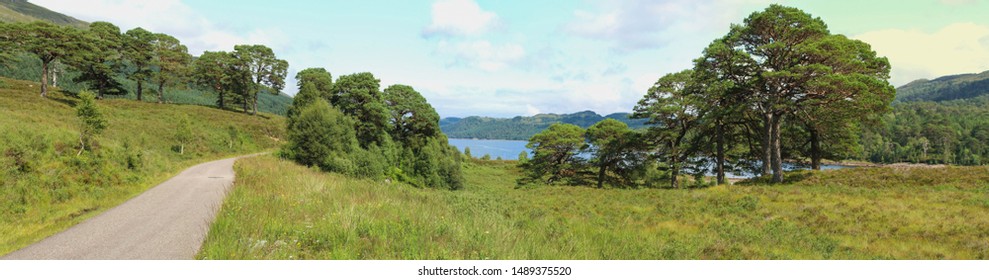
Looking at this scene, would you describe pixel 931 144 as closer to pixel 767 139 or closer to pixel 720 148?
pixel 720 148

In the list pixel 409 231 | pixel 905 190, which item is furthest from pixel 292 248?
pixel 905 190

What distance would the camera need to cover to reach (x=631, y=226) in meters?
13.6

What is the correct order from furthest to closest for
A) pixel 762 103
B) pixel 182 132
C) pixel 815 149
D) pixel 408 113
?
pixel 408 113, pixel 182 132, pixel 815 149, pixel 762 103

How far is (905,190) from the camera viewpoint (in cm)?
1822

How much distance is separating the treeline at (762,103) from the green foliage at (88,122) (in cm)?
3550

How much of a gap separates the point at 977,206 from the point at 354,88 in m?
47.2

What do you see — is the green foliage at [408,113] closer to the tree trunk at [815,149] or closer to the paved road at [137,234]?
the paved road at [137,234]

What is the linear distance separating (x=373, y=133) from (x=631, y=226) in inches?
1442

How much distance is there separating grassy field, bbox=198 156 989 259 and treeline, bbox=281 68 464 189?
14.1 m

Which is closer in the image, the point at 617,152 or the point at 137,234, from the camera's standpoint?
the point at 137,234

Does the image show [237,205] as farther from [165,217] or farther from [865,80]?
[865,80]

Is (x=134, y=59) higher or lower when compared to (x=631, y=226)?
higher

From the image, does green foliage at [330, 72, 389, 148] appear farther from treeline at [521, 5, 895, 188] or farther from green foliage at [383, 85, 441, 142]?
treeline at [521, 5, 895, 188]

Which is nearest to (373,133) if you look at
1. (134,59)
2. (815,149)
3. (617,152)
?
(617,152)
